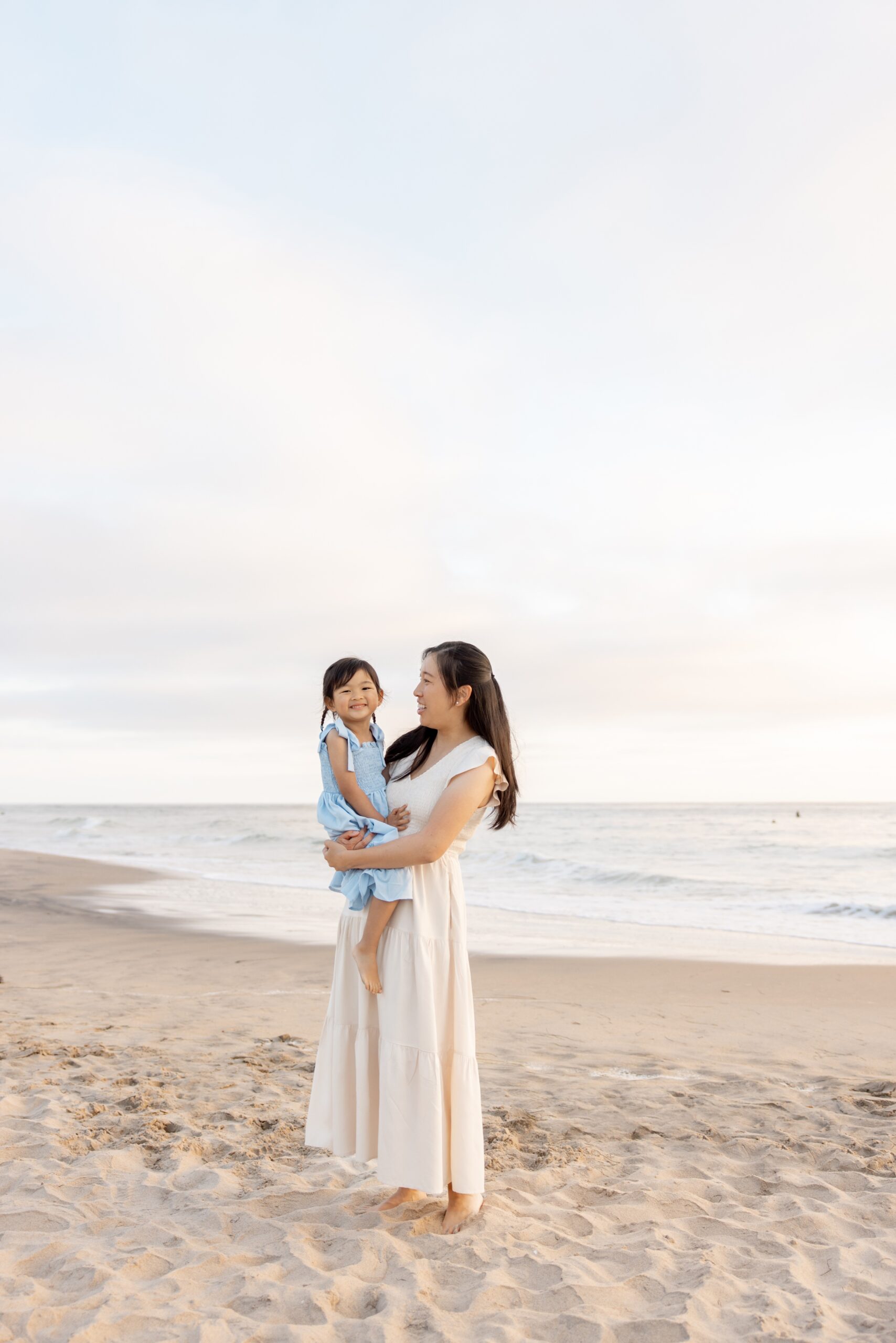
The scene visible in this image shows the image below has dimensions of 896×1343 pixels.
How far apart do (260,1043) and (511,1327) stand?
3.90m

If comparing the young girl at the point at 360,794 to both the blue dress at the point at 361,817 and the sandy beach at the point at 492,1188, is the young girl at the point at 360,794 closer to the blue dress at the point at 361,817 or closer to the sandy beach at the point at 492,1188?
the blue dress at the point at 361,817

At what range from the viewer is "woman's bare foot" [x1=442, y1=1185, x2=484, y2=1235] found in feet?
11.3

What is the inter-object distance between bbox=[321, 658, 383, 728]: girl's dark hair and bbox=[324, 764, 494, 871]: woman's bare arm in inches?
20.4

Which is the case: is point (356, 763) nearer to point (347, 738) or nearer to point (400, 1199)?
point (347, 738)

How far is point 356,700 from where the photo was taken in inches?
140

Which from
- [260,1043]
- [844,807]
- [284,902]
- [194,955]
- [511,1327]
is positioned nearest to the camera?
[511,1327]

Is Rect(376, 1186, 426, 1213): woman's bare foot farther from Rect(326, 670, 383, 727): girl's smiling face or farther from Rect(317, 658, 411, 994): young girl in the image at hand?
Rect(326, 670, 383, 727): girl's smiling face

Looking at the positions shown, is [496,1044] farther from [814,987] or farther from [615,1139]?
[814,987]

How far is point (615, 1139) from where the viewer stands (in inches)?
180

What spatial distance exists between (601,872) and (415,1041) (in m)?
19.8

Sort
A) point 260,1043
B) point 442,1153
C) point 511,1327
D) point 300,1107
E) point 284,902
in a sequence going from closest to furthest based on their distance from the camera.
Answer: point 511,1327
point 442,1153
point 300,1107
point 260,1043
point 284,902

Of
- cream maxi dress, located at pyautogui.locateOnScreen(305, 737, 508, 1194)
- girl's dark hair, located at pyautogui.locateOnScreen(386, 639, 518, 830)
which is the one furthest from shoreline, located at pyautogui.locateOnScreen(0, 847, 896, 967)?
girl's dark hair, located at pyautogui.locateOnScreen(386, 639, 518, 830)

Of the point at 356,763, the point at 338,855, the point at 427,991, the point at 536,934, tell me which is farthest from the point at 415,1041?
the point at 536,934

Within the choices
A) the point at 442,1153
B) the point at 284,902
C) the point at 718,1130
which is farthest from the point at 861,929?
the point at 442,1153
